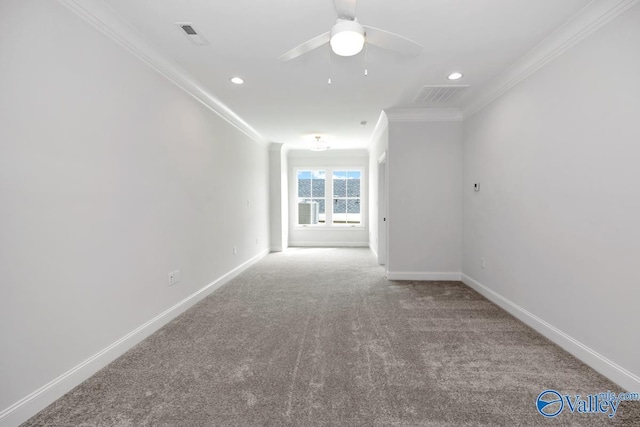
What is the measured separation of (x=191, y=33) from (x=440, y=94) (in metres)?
2.89

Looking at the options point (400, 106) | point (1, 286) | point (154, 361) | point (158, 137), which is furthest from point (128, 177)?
point (400, 106)

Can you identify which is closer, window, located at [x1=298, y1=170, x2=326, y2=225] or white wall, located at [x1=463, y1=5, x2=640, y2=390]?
white wall, located at [x1=463, y1=5, x2=640, y2=390]

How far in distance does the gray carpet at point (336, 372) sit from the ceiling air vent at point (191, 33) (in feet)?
8.39

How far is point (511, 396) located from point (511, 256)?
67.6 inches

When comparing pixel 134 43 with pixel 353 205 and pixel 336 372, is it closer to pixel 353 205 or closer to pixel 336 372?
pixel 336 372

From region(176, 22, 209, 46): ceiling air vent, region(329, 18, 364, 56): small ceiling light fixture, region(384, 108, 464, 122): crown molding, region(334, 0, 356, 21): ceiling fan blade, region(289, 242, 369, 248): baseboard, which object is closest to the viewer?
region(334, 0, 356, 21): ceiling fan blade

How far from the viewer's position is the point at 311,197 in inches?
320

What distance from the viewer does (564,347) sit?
2.32 m

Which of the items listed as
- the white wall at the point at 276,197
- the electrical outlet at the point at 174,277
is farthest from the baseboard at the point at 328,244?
the electrical outlet at the point at 174,277

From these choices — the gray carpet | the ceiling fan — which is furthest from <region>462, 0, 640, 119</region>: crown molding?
the gray carpet

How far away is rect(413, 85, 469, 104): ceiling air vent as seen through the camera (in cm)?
346

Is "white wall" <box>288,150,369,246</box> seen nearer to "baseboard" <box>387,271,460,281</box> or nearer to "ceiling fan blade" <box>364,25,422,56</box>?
"baseboard" <box>387,271,460,281</box>

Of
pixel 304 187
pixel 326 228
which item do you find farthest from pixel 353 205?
pixel 304 187

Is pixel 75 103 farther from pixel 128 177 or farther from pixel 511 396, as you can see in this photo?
pixel 511 396
